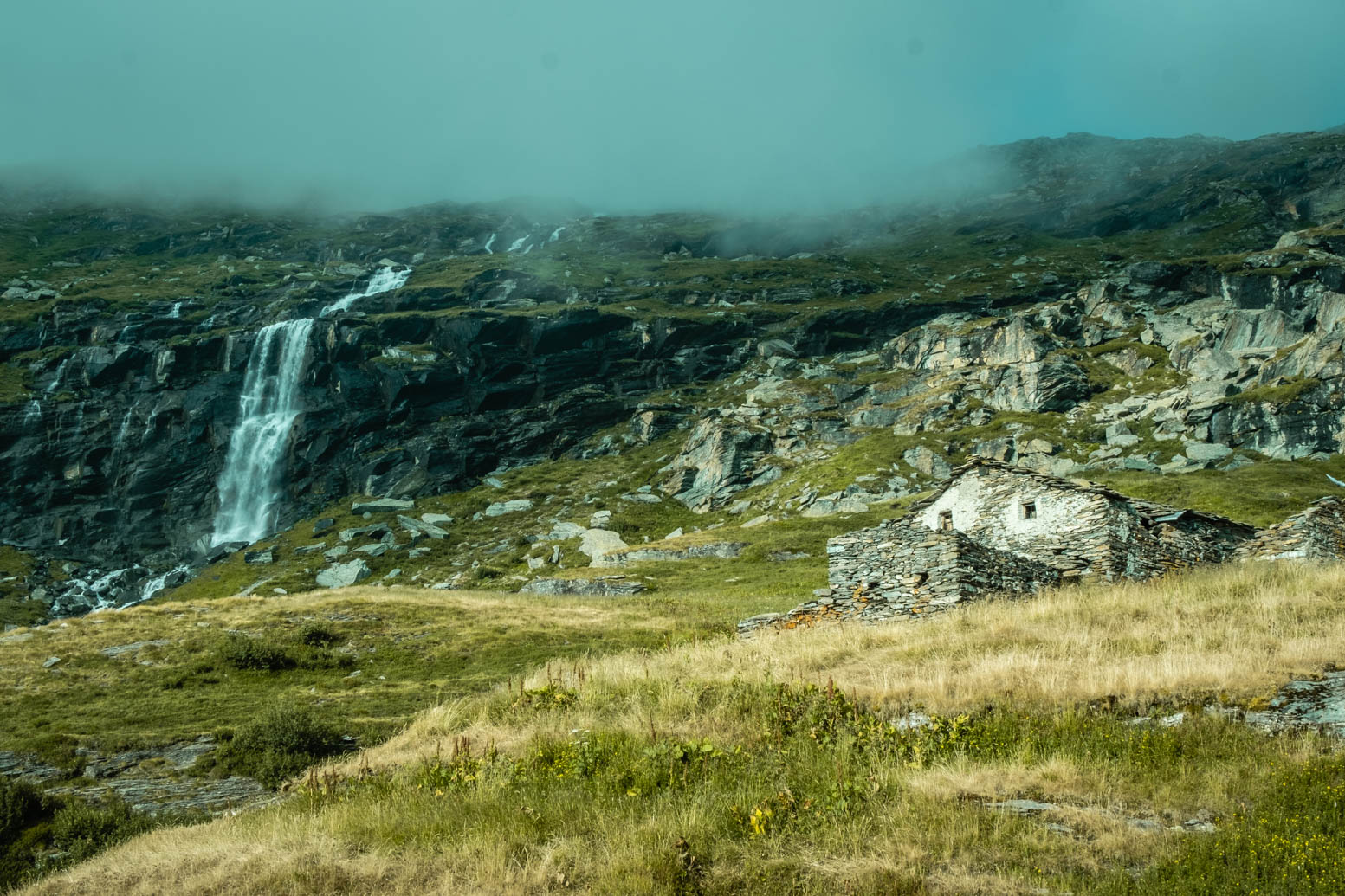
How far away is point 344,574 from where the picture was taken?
317 ft

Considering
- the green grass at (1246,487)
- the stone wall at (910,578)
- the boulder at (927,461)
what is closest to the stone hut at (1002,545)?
the stone wall at (910,578)

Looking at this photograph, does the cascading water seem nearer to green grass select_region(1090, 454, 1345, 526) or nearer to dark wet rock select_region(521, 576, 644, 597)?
dark wet rock select_region(521, 576, 644, 597)

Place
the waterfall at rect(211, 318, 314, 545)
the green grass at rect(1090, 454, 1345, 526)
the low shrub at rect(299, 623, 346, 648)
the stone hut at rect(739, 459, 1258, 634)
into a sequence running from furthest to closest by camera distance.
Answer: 1. the waterfall at rect(211, 318, 314, 545)
2. the green grass at rect(1090, 454, 1345, 526)
3. the low shrub at rect(299, 623, 346, 648)
4. the stone hut at rect(739, 459, 1258, 634)

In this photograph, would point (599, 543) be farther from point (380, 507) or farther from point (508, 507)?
point (380, 507)

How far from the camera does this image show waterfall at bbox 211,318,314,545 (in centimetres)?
13150

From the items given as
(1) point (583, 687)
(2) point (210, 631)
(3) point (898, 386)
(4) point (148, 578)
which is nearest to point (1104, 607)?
(1) point (583, 687)

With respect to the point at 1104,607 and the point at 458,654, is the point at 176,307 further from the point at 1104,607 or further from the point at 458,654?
the point at 1104,607

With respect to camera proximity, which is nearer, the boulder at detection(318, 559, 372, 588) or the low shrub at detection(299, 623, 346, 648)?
the low shrub at detection(299, 623, 346, 648)

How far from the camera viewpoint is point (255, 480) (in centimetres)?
13612

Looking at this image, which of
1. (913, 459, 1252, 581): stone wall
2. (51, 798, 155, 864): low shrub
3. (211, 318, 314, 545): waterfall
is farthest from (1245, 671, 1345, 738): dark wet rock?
(211, 318, 314, 545): waterfall

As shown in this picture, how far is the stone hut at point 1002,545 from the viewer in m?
21.2

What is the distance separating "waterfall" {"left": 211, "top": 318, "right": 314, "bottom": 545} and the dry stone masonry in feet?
418

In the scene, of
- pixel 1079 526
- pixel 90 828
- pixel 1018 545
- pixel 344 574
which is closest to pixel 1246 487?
pixel 1018 545

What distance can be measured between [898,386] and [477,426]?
8047 cm
